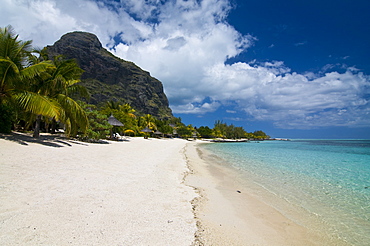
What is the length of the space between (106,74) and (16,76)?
4619 inches

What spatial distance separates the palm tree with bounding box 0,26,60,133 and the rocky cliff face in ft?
309

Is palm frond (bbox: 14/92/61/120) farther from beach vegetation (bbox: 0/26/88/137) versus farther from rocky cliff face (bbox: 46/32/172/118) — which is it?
rocky cliff face (bbox: 46/32/172/118)

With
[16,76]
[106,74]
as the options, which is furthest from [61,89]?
[106,74]

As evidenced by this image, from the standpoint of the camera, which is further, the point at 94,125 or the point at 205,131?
the point at 205,131

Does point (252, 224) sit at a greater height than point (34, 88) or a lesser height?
lesser

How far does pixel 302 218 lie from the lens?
4605 mm

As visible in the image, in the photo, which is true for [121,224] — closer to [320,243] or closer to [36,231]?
[36,231]

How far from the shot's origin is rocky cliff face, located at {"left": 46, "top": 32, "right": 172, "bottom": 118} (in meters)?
108

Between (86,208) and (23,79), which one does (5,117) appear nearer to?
(23,79)

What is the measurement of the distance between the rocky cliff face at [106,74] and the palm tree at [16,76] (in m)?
94.2

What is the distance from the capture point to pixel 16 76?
940 cm

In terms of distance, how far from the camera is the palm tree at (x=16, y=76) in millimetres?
9109

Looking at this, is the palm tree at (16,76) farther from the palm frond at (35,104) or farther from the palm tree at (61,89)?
the palm tree at (61,89)

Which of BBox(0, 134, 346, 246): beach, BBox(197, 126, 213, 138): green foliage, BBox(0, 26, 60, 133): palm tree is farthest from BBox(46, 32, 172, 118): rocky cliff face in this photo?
BBox(0, 134, 346, 246): beach
